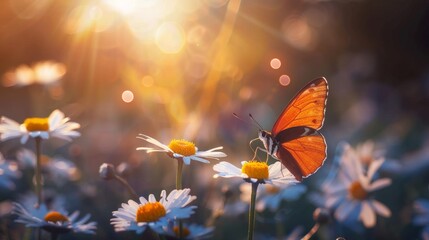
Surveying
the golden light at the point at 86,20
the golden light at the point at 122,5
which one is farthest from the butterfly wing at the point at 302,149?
the golden light at the point at 86,20

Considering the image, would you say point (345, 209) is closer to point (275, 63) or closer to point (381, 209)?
point (381, 209)

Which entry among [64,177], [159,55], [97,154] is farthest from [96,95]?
[64,177]

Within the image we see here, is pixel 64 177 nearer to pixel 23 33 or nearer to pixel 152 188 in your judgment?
pixel 152 188

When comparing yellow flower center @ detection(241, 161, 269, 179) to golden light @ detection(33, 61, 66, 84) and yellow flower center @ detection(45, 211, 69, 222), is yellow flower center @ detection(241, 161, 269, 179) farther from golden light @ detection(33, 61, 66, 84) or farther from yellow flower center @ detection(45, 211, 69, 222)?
golden light @ detection(33, 61, 66, 84)

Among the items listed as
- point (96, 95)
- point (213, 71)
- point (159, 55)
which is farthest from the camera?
point (96, 95)

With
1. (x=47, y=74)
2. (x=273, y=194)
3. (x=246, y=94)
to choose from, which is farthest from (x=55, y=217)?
(x=47, y=74)

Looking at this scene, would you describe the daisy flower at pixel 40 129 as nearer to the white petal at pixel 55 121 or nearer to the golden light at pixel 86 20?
the white petal at pixel 55 121
